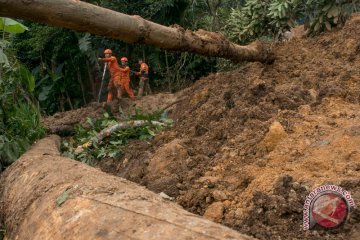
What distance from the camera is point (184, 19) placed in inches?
539

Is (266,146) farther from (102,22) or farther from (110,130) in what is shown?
(110,130)

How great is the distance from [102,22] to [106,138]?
10.6ft

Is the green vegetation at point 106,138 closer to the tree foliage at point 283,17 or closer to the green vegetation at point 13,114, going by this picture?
the green vegetation at point 13,114

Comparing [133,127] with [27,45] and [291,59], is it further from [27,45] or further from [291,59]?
[27,45]

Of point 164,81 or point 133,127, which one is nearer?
point 133,127

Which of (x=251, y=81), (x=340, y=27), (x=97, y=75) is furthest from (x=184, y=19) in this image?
(x=251, y=81)

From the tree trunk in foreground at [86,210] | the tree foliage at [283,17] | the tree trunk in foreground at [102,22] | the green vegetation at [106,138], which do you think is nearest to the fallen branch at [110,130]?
the green vegetation at [106,138]

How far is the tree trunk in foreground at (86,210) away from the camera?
213 centimetres

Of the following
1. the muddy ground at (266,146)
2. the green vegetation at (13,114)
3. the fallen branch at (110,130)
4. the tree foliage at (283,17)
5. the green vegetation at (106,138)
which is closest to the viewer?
the muddy ground at (266,146)

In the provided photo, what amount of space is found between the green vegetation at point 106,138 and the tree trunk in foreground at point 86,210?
7.12 feet

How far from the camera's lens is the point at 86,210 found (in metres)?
2.53

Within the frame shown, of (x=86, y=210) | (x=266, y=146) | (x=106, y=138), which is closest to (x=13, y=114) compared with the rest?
(x=106, y=138)

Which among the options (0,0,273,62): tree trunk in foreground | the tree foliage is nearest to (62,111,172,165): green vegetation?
(0,0,273,62): tree trunk in foreground

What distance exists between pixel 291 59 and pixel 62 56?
8.30 metres
